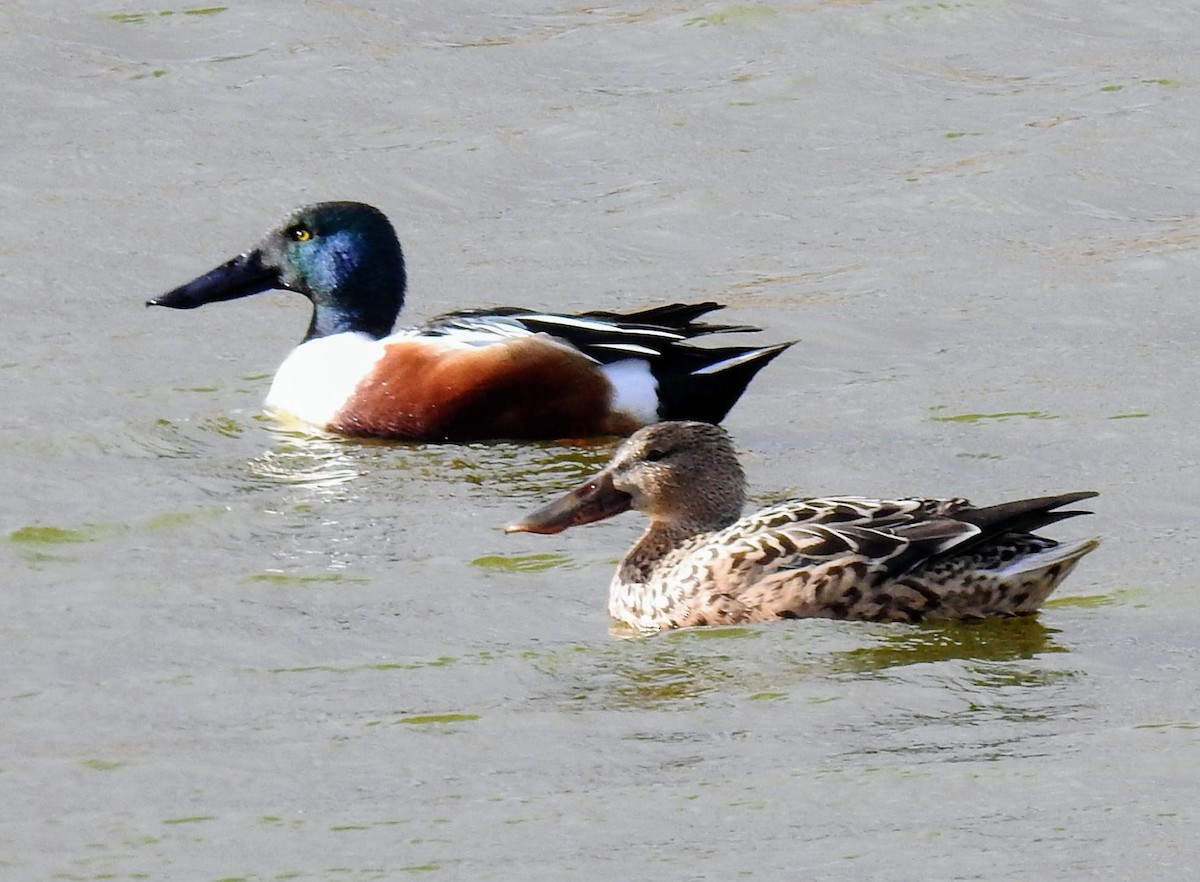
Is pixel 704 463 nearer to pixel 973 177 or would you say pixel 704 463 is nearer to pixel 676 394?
pixel 676 394

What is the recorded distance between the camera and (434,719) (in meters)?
6.36

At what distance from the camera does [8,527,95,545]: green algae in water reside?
27.1ft

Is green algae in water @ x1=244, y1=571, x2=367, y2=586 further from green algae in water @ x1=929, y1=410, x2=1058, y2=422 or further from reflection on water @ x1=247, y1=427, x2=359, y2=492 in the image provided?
green algae in water @ x1=929, y1=410, x2=1058, y2=422

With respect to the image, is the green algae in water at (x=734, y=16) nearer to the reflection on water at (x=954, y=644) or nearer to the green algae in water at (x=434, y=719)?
the reflection on water at (x=954, y=644)

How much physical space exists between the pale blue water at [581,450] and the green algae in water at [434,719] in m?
0.02

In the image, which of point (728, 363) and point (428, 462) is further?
point (728, 363)

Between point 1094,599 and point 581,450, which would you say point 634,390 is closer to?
point 581,450

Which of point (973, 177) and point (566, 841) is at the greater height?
point (973, 177)

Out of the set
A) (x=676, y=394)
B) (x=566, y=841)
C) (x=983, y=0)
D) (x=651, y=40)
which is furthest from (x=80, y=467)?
(x=983, y=0)

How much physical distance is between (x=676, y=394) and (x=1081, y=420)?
1.64 metres

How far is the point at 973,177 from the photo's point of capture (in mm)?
13031

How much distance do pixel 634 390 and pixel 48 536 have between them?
2.73 meters

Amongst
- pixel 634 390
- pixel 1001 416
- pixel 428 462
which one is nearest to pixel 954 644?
pixel 1001 416

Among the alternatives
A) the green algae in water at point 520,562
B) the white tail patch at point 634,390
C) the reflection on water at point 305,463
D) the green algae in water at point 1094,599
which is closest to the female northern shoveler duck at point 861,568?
the green algae in water at point 1094,599
